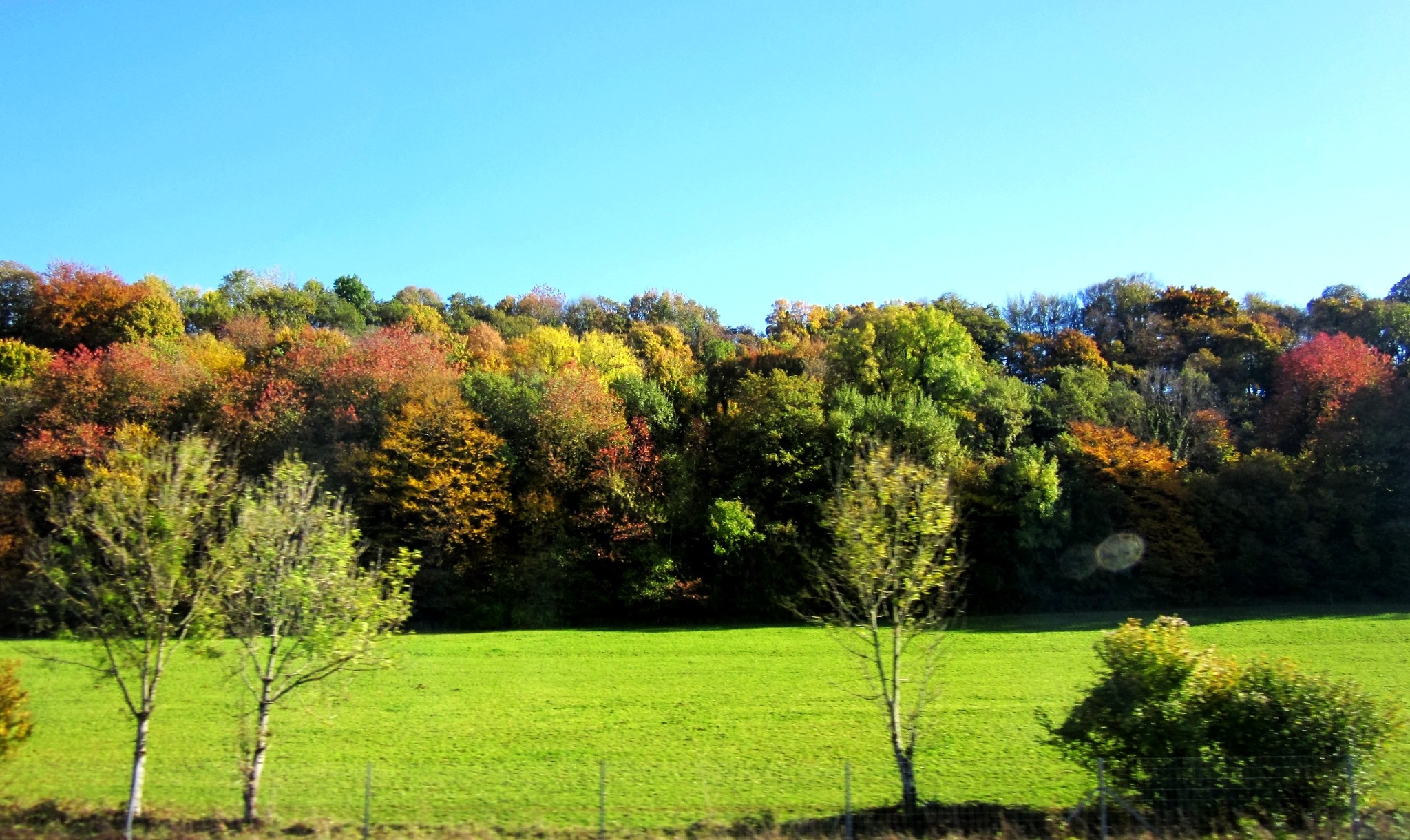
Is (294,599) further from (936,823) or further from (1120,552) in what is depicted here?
(1120,552)

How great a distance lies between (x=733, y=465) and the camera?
161ft

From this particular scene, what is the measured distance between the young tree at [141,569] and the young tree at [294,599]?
2.11 ft

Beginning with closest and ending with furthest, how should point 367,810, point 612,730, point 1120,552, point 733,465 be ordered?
point 367,810, point 612,730, point 1120,552, point 733,465

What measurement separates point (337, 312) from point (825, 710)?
7315 cm

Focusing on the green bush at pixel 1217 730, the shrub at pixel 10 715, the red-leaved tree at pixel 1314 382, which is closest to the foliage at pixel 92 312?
the shrub at pixel 10 715

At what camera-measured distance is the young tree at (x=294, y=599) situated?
51.6 ft

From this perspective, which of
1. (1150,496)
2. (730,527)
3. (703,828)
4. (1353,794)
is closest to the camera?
(1353,794)

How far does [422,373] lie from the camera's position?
4809cm

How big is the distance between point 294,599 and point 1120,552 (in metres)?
41.8

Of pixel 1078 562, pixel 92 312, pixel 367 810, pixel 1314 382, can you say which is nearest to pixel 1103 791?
pixel 367 810

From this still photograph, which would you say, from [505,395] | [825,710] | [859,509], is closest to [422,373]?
[505,395]

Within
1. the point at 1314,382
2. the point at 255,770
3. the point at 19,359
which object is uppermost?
the point at 19,359

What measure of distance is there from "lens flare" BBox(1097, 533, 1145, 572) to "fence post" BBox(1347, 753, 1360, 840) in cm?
3315

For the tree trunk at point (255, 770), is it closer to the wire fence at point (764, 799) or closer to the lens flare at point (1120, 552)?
the wire fence at point (764, 799)
